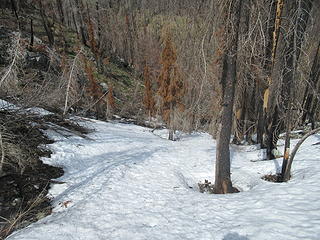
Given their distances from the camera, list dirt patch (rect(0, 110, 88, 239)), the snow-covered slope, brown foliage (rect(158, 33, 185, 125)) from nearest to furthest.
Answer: the snow-covered slope → dirt patch (rect(0, 110, 88, 239)) → brown foliage (rect(158, 33, 185, 125))

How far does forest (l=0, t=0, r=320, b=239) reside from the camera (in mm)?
5496

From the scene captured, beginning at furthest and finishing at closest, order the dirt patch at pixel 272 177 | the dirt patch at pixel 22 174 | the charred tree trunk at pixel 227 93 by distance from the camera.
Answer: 1. the dirt patch at pixel 272 177
2. the charred tree trunk at pixel 227 93
3. the dirt patch at pixel 22 174

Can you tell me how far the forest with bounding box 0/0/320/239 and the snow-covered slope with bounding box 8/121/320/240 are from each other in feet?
2.68

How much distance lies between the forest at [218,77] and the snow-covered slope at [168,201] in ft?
2.68

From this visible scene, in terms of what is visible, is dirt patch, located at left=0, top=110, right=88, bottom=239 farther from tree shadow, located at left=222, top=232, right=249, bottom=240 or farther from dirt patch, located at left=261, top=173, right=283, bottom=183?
dirt patch, located at left=261, top=173, right=283, bottom=183

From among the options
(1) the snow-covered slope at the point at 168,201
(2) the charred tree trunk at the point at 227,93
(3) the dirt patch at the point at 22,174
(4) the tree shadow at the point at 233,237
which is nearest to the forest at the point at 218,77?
(2) the charred tree trunk at the point at 227,93

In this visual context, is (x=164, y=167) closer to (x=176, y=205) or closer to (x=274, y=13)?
(x=176, y=205)

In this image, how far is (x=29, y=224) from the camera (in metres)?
4.98

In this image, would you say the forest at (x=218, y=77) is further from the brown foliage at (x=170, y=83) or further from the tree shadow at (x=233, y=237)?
the tree shadow at (x=233, y=237)

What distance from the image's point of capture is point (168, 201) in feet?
20.5

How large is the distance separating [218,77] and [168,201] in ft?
11.6

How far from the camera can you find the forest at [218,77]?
550cm

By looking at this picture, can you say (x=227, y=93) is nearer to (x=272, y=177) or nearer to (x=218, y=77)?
(x=218, y=77)

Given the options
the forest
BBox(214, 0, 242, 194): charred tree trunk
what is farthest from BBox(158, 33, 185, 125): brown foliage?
BBox(214, 0, 242, 194): charred tree trunk
